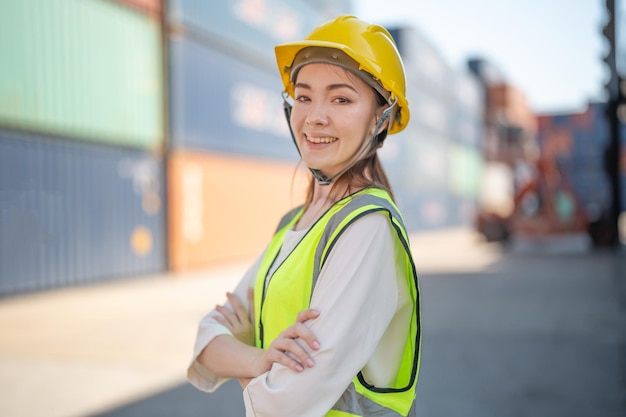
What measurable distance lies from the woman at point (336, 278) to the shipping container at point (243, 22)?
12647mm

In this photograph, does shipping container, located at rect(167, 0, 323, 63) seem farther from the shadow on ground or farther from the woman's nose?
the woman's nose

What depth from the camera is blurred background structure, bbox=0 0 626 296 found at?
9734 millimetres

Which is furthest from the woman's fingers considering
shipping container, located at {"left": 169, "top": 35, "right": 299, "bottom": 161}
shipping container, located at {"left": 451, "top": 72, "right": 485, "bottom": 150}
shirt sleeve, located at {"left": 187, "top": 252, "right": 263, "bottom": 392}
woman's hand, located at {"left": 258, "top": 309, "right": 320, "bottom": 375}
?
shipping container, located at {"left": 451, "top": 72, "right": 485, "bottom": 150}

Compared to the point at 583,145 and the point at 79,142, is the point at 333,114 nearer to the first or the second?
the point at 79,142

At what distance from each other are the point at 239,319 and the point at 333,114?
0.62 meters

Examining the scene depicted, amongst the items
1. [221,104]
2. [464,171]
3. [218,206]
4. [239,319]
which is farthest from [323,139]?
[464,171]

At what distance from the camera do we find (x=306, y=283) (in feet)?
4.23

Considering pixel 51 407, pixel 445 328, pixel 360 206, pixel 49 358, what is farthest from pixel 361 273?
pixel 445 328

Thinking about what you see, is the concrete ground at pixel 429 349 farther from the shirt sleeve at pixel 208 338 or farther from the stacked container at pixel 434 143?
the stacked container at pixel 434 143

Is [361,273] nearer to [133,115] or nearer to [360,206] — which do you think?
[360,206]

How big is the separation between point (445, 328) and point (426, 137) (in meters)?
25.9

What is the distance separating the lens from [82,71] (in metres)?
10.9

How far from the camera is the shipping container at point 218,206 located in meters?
13.2

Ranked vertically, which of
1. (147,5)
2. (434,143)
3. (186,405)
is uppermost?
(147,5)
